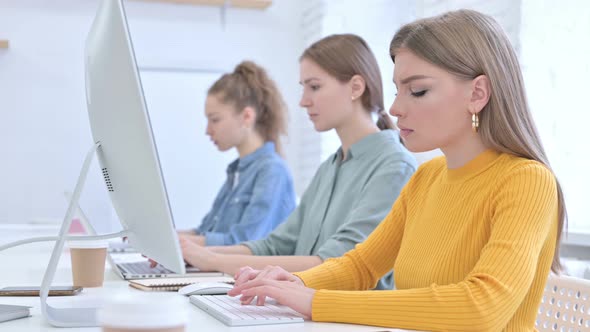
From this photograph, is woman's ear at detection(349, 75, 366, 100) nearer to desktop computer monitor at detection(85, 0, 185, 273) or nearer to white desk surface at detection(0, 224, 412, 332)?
white desk surface at detection(0, 224, 412, 332)

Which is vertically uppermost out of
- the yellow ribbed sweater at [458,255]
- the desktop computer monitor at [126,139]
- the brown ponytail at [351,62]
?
the brown ponytail at [351,62]

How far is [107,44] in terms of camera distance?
1.06m

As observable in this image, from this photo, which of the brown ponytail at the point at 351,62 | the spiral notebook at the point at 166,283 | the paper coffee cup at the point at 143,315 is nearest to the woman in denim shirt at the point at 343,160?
the brown ponytail at the point at 351,62

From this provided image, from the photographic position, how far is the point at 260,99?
9.74 feet

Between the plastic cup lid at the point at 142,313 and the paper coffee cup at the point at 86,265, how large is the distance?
879 mm

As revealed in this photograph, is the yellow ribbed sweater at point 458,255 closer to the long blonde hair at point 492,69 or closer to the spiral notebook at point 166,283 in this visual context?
the long blonde hair at point 492,69

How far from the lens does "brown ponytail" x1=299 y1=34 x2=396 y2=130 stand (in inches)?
82.3

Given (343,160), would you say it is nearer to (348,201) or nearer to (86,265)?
(348,201)

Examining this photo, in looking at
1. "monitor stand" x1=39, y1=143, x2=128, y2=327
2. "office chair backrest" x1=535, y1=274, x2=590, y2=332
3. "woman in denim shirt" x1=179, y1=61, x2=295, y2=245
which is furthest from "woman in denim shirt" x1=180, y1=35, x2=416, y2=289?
"monitor stand" x1=39, y1=143, x2=128, y2=327

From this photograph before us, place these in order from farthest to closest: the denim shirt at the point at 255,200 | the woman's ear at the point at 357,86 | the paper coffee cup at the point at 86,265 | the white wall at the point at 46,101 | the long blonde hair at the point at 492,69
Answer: the white wall at the point at 46,101
the denim shirt at the point at 255,200
the woman's ear at the point at 357,86
the paper coffee cup at the point at 86,265
the long blonde hair at the point at 492,69

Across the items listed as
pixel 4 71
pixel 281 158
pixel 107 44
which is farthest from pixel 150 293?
pixel 4 71

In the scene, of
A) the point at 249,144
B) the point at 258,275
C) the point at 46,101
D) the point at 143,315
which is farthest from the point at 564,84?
the point at 46,101

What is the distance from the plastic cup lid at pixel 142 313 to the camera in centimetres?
67

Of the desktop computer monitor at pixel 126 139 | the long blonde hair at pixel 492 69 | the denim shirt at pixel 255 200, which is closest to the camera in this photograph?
the desktop computer monitor at pixel 126 139
